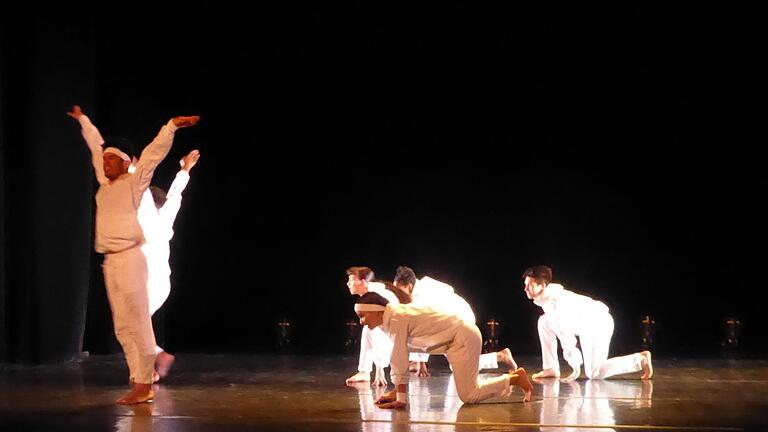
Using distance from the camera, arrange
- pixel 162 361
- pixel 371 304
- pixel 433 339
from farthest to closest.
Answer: pixel 162 361 → pixel 433 339 → pixel 371 304

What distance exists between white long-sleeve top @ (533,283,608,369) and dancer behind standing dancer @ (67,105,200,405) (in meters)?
2.37

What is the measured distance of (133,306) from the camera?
16.5ft

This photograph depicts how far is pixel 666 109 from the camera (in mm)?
7926

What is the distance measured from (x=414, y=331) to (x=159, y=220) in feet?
6.07

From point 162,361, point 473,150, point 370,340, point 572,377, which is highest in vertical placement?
point 473,150

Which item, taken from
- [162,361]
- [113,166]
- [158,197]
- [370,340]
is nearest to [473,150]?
[370,340]

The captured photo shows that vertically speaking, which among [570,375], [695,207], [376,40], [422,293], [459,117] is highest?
[376,40]

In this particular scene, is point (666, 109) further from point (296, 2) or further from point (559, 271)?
point (296, 2)

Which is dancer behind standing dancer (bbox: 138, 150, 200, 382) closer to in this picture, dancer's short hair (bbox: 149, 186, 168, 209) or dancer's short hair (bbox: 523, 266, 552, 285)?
dancer's short hair (bbox: 149, 186, 168, 209)

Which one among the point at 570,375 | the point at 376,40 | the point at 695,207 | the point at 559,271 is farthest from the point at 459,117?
the point at 570,375

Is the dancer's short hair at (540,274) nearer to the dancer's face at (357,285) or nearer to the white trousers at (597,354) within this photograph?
the white trousers at (597,354)

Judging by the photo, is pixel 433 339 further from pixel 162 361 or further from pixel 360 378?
pixel 162 361

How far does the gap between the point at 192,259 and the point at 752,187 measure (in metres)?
4.35

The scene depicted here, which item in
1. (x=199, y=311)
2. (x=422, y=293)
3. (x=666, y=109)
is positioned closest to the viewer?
(x=422, y=293)
